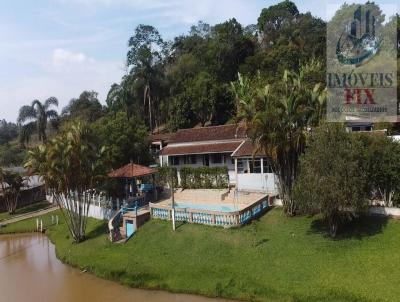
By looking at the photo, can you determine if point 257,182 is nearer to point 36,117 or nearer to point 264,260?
point 264,260

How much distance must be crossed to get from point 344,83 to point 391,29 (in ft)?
49.9

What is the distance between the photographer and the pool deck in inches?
1040

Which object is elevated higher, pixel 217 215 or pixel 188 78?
pixel 188 78

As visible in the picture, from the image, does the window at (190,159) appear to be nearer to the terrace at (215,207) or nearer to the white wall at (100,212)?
the terrace at (215,207)

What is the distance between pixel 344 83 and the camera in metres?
39.8

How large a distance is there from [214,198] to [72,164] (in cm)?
990

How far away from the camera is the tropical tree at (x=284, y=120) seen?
70.1 ft

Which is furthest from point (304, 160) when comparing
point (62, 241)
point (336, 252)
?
point (62, 241)

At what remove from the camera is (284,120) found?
2150 centimetres

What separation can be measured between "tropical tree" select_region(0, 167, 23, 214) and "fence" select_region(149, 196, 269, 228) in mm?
23004

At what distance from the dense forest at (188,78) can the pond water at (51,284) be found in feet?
35.8

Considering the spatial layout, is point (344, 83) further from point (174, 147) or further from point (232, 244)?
point (232, 244)

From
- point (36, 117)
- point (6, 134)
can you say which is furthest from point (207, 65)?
point (6, 134)

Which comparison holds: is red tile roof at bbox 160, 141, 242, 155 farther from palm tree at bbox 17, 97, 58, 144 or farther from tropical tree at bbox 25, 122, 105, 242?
palm tree at bbox 17, 97, 58, 144
